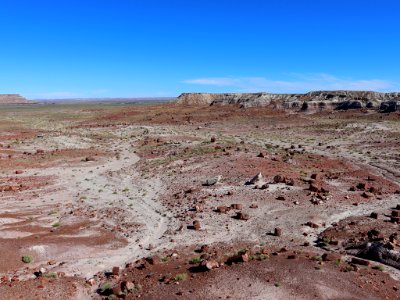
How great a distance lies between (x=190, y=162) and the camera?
129ft

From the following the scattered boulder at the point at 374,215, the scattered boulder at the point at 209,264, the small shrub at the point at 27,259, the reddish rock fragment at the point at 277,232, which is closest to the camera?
the scattered boulder at the point at 209,264

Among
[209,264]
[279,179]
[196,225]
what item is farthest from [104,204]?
[209,264]

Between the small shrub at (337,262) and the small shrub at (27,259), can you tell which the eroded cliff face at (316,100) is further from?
the small shrub at (27,259)

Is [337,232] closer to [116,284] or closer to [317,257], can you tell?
[317,257]

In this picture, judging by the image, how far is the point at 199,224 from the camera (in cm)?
2291

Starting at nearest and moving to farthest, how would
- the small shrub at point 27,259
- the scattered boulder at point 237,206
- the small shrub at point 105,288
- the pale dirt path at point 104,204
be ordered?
the small shrub at point 105,288 < the small shrub at point 27,259 < the pale dirt path at point 104,204 < the scattered boulder at point 237,206

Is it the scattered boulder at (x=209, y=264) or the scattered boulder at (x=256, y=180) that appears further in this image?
the scattered boulder at (x=256, y=180)

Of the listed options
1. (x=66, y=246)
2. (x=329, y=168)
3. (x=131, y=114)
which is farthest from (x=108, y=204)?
(x=131, y=114)

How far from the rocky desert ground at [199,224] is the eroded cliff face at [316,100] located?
52048 millimetres

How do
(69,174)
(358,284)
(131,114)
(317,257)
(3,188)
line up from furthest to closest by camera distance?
(131,114) → (69,174) → (3,188) → (317,257) → (358,284)

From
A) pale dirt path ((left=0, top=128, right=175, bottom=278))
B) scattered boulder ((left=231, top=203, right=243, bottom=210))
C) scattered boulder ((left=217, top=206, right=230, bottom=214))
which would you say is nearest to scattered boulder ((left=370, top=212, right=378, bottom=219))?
scattered boulder ((left=231, top=203, right=243, bottom=210))

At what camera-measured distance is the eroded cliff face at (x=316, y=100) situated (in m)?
97.3

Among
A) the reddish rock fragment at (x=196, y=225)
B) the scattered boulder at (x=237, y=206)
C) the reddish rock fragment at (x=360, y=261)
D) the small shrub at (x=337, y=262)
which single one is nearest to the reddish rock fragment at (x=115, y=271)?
the reddish rock fragment at (x=196, y=225)

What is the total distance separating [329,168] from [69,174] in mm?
22595
